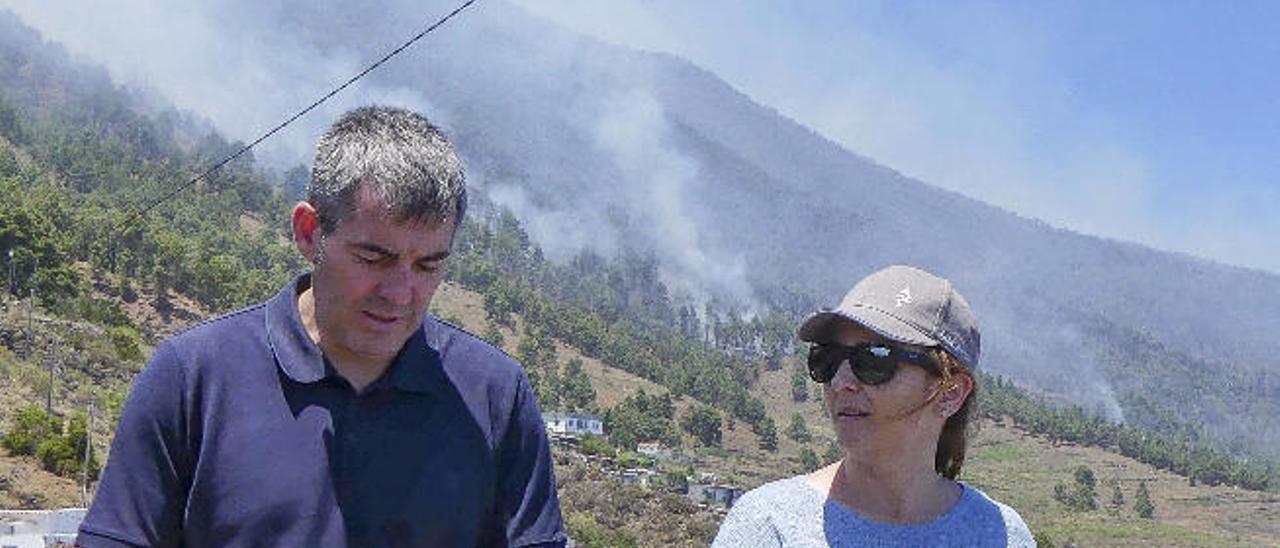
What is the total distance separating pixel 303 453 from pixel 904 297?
1.07 metres

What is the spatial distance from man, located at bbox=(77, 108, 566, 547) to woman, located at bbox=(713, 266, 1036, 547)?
0.58 m

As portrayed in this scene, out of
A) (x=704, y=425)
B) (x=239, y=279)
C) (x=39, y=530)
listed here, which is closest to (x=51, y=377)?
(x=39, y=530)

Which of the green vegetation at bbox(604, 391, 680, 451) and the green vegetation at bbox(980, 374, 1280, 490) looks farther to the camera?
the green vegetation at bbox(980, 374, 1280, 490)

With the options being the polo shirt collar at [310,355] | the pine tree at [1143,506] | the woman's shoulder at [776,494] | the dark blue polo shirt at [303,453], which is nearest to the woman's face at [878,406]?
the woman's shoulder at [776,494]

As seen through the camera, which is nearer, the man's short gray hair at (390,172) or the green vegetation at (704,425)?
the man's short gray hair at (390,172)

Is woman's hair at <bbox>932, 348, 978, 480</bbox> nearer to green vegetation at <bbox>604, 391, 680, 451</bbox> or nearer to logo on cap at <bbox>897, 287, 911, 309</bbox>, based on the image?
logo on cap at <bbox>897, 287, 911, 309</bbox>

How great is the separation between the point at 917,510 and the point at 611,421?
2528 inches

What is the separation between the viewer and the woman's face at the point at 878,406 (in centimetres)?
251

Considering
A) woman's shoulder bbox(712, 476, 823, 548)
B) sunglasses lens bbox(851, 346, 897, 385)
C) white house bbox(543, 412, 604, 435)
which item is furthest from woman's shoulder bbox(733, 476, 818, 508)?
white house bbox(543, 412, 604, 435)

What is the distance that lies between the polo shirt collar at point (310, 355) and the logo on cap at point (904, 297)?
2.74ft

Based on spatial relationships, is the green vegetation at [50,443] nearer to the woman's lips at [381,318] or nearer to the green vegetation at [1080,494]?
the woman's lips at [381,318]

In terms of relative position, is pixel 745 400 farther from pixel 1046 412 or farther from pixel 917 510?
pixel 917 510

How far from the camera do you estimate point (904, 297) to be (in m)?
2.51

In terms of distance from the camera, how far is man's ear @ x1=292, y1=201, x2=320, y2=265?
6.46ft
